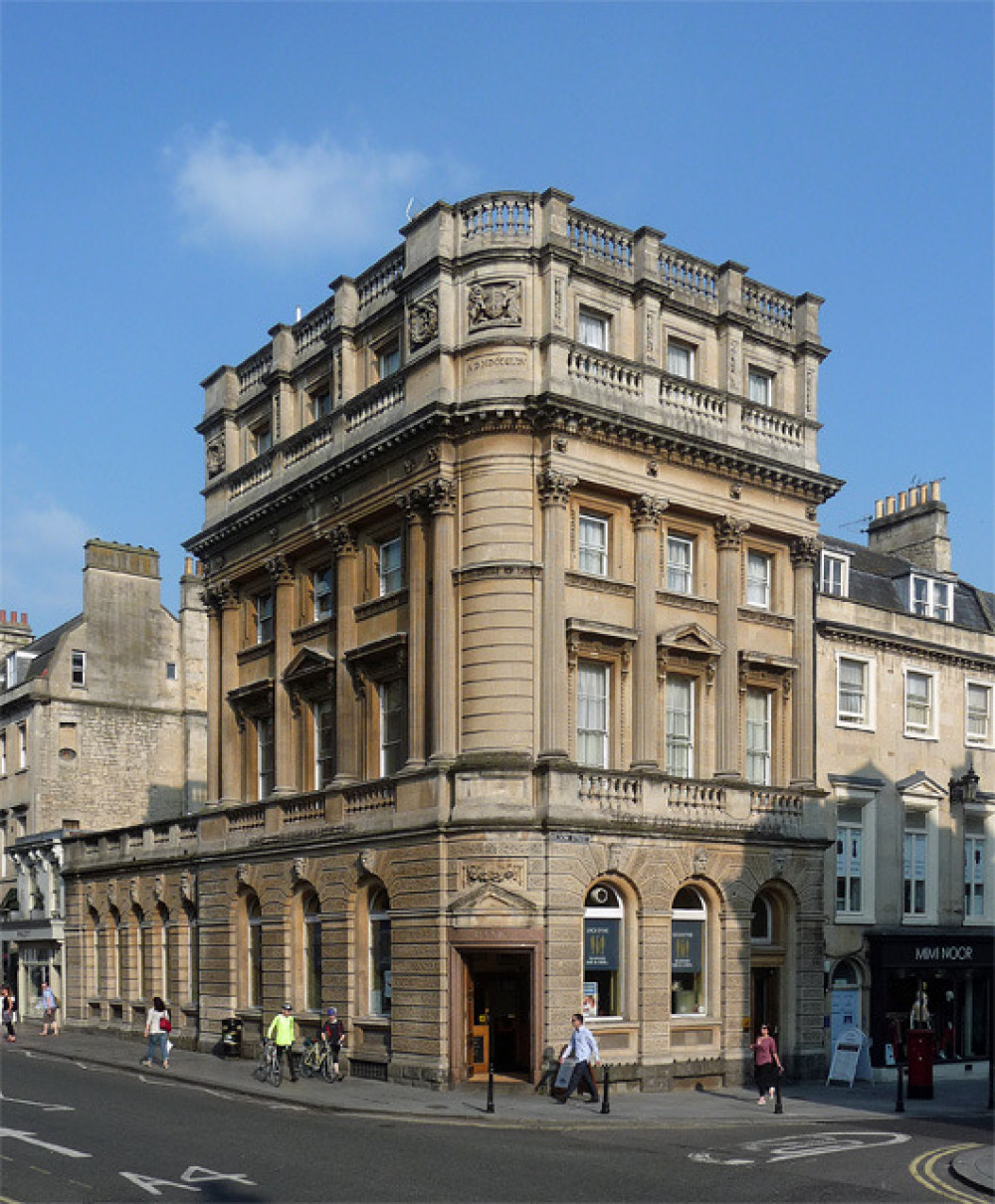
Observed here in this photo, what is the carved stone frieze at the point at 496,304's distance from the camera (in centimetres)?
3253

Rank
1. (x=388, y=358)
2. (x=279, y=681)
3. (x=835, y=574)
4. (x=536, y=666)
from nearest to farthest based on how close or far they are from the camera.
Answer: (x=536, y=666), (x=388, y=358), (x=279, y=681), (x=835, y=574)

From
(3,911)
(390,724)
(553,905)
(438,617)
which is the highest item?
(438,617)

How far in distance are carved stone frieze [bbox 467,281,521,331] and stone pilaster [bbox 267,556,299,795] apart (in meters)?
9.83

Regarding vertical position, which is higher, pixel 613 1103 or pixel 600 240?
pixel 600 240

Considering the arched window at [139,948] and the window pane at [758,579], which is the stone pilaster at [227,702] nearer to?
the arched window at [139,948]

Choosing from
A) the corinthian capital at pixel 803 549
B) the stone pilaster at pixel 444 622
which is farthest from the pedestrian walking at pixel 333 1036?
the corinthian capital at pixel 803 549

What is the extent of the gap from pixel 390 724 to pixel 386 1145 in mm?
13621

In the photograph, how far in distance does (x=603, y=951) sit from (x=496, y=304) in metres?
14.5

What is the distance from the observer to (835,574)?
41312 mm

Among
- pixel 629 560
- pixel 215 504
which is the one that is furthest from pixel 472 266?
pixel 215 504

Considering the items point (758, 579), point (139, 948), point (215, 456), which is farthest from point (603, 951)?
point (139, 948)

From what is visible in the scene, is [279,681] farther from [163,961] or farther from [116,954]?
[116,954]

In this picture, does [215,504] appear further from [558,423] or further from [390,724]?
[558,423]

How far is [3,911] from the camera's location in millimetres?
58969
